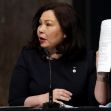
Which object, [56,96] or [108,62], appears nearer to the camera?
[108,62]

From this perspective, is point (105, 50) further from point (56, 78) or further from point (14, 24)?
point (14, 24)

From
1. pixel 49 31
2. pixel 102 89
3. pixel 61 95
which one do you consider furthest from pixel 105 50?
pixel 49 31

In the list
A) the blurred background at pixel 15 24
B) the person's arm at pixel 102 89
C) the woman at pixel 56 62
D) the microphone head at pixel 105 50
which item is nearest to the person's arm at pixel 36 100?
the woman at pixel 56 62

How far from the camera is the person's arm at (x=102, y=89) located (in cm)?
372

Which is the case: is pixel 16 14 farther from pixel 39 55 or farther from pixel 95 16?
pixel 39 55

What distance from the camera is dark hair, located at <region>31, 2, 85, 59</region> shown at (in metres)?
4.16

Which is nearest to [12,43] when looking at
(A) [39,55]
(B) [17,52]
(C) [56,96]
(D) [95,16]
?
(B) [17,52]

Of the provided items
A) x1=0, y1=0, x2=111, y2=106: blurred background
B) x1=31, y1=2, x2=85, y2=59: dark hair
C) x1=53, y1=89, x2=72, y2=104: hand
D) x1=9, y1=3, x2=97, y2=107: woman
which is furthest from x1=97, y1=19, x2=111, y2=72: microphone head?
x1=0, y1=0, x2=111, y2=106: blurred background

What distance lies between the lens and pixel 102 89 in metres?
3.76

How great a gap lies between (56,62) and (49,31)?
0.25m

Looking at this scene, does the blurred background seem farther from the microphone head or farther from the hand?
the microphone head

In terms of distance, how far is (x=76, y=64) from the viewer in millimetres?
4141

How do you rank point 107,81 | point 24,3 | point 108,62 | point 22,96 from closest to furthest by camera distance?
point 108,62
point 107,81
point 22,96
point 24,3

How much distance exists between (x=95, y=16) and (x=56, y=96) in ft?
7.24
